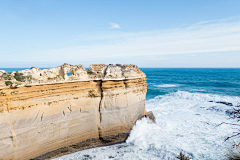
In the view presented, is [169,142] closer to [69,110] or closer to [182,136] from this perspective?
[182,136]

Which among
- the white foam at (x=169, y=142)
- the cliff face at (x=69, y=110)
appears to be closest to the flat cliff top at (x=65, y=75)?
the cliff face at (x=69, y=110)

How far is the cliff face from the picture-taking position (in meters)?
5.95

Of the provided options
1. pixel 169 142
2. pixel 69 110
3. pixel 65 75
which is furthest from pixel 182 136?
pixel 65 75

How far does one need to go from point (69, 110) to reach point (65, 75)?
1.74 m

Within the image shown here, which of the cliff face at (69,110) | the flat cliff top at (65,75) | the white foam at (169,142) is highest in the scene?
the flat cliff top at (65,75)

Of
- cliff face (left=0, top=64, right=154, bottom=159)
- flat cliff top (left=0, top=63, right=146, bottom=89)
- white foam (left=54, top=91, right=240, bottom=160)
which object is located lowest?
white foam (left=54, top=91, right=240, bottom=160)

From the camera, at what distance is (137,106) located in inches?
350

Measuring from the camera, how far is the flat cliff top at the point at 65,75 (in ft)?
19.5

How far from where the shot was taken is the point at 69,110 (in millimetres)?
7051

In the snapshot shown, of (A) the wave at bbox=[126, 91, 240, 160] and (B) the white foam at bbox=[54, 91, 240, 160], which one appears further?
(A) the wave at bbox=[126, 91, 240, 160]

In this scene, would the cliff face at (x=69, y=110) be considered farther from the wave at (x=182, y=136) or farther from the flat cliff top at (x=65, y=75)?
the wave at (x=182, y=136)

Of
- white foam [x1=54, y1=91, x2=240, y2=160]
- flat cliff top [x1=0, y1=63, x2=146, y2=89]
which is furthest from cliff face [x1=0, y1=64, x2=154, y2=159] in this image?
white foam [x1=54, y1=91, x2=240, y2=160]

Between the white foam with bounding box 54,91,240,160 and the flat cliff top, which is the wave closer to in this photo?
the white foam with bounding box 54,91,240,160

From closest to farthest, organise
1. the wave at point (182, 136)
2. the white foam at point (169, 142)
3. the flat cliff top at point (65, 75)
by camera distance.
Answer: the flat cliff top at point (65, 75) < the white foam at point (169, 142) < the wave at point (182, 136)
